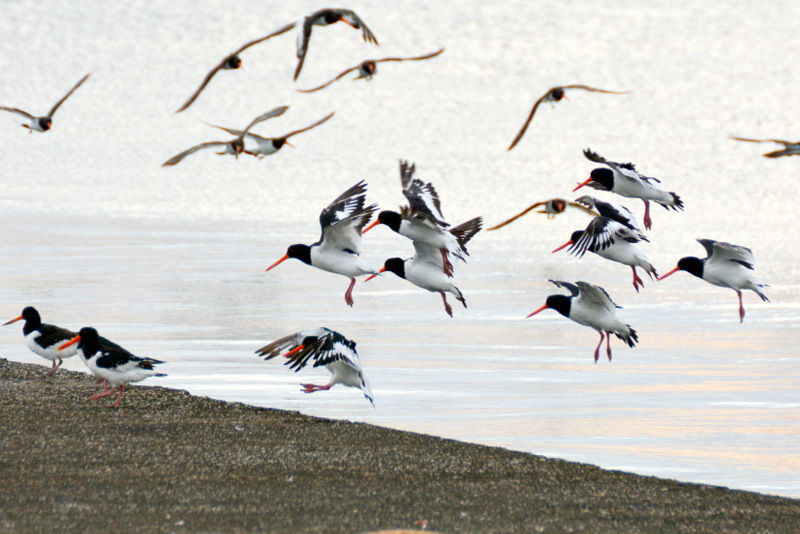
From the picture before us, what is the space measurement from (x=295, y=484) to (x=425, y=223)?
11.4ft

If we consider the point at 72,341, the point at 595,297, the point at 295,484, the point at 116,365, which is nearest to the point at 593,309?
the point at 595,297

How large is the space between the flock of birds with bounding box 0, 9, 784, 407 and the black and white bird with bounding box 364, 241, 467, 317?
0.01 meters

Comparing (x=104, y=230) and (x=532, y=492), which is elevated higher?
(x=532, y=492)

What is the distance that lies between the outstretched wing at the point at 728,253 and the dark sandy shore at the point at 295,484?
2395mm

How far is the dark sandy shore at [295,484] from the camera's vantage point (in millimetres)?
9391

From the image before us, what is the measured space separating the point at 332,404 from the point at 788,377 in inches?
224

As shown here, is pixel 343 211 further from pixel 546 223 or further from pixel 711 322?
pixel 546 223

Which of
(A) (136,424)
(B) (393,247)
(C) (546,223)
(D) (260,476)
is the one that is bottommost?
(C) (546,223)

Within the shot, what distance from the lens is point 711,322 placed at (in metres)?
20.9

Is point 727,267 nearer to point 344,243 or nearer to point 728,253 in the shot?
point 728,253

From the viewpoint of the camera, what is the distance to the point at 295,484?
10.6 m

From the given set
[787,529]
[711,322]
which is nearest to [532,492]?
[787,529]

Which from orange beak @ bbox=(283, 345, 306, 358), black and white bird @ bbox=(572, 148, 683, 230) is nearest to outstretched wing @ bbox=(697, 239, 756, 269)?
black and white bird @ bbox=(572, 148, 683, 230)

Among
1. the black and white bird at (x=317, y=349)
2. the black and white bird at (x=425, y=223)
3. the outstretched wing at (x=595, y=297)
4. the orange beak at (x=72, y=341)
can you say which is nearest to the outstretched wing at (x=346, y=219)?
the black and white bird at (x=425, y=223)
